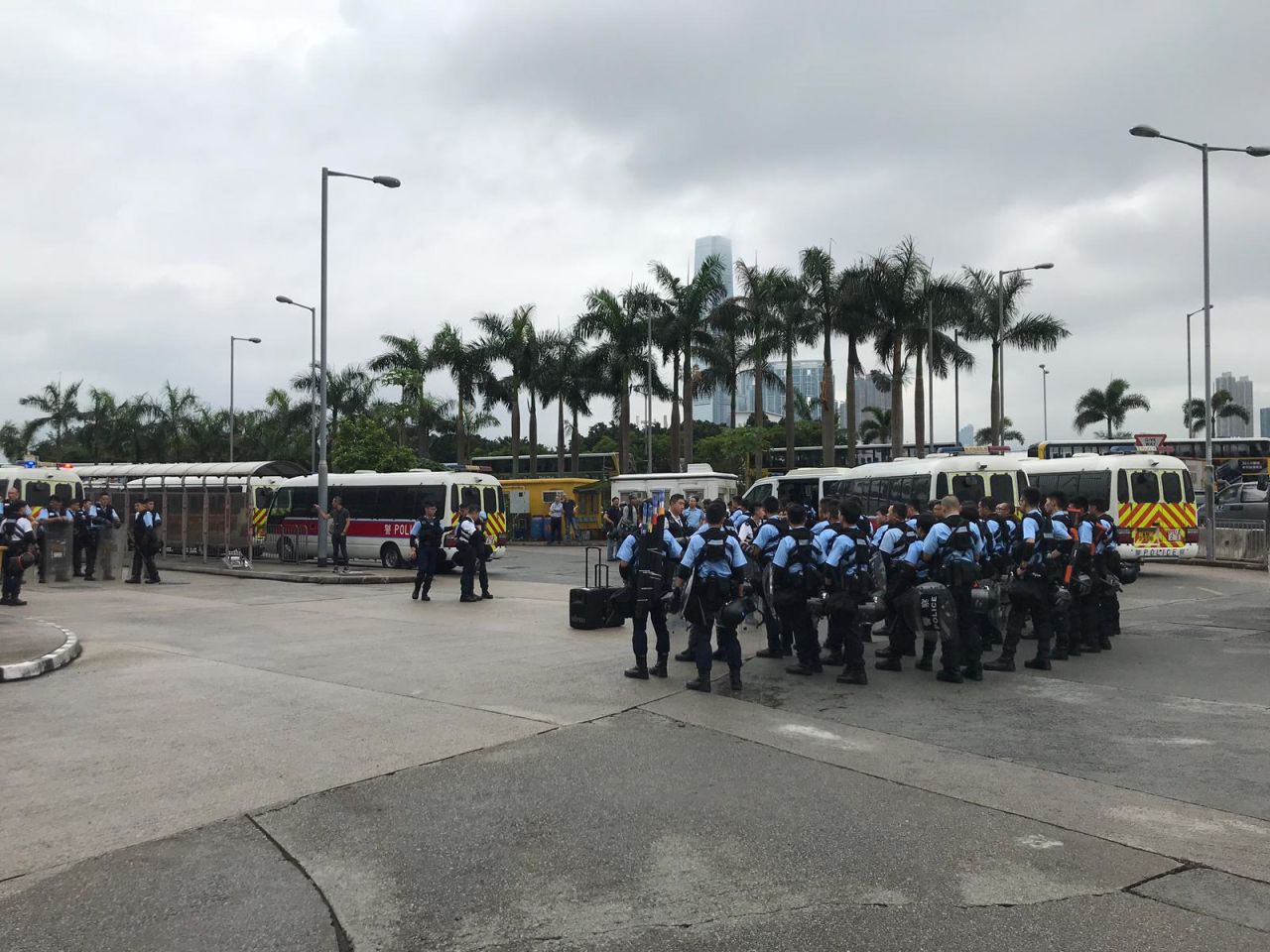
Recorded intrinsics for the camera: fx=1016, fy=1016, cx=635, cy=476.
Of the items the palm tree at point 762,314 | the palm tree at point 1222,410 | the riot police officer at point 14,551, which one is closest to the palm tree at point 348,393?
the palm tree at point 762,314

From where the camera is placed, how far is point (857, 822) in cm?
537

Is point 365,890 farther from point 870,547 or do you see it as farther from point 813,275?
point 813,275

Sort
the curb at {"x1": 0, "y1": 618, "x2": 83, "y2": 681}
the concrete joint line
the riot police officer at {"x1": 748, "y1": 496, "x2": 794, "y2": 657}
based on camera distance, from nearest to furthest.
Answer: the concrete joint line < the curb at {"x1": 0, "y1": 618, "x2": 83, "y2": 681} < the riot police officer at {"x1": 748, "y1": 496, "x2": 794, "y2": 657}

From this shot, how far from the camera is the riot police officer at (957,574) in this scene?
30.6 ft

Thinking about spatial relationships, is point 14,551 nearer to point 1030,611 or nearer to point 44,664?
point 44,664

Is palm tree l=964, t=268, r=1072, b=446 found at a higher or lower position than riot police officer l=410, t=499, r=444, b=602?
higher

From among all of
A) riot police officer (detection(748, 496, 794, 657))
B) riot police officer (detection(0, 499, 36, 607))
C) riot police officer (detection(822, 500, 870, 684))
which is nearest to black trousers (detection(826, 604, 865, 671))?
riot police officer (detection(822, 500, 870, 684))

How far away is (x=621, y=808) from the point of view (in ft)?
18.3

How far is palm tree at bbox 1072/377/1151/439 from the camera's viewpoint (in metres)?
61.0

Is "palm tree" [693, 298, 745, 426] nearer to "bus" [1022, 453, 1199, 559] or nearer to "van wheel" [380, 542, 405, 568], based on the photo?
"van wheel" [380, 542, 405, 568]

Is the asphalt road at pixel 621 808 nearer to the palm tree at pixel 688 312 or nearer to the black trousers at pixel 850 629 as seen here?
the black trousers at pixel 850 629

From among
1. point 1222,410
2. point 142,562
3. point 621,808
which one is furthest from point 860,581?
point 1222,410

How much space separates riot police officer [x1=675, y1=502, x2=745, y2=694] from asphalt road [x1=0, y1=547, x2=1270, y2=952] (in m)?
0.32

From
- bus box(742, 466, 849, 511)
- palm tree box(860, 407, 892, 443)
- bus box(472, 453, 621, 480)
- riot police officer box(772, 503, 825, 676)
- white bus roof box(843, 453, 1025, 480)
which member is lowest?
riot police officer box(772, 503, 825, 676)
